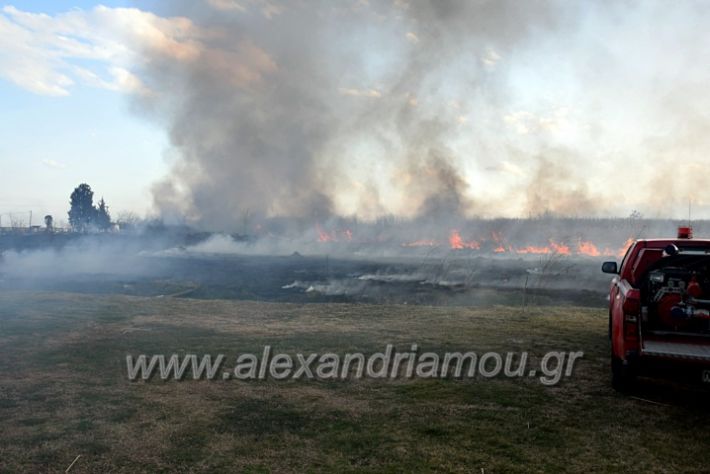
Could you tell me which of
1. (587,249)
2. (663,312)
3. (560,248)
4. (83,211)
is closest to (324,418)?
(663,312)

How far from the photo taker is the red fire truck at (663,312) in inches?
231

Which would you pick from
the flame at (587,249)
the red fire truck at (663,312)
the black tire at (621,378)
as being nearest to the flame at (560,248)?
the flame at (587,249)

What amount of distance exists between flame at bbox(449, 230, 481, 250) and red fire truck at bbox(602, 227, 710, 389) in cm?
8833

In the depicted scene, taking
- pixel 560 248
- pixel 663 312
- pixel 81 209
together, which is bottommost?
pixel 560 248

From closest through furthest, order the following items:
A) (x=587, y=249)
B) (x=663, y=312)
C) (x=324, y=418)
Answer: (x=324, y=418) → (x=663, y=312) → (x=587, y=249)

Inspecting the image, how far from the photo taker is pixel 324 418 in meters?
5.73

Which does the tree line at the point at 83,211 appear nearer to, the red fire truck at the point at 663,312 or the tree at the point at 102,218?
the tree at the point at 102,218

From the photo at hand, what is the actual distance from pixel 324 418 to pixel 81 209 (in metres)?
106

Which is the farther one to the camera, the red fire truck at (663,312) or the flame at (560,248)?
the flame at (560,248)

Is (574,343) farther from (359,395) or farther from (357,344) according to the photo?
(359,395)

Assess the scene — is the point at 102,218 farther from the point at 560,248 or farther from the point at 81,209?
the point at 560,248

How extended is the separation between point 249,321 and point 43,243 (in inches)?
2168

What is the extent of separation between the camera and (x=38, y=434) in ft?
16.7

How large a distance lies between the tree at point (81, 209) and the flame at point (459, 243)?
72994 mm
